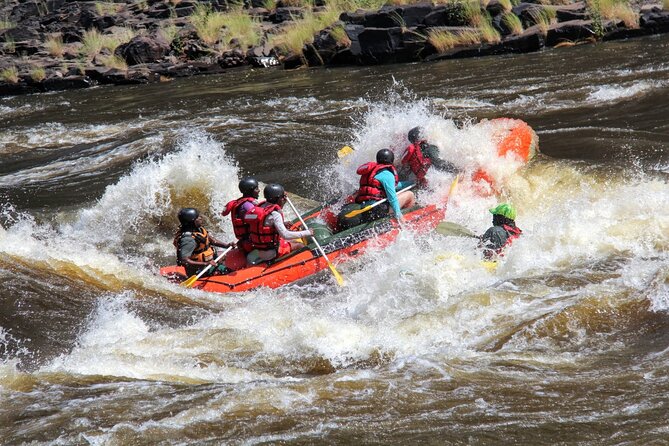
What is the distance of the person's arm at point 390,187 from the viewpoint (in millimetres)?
9501

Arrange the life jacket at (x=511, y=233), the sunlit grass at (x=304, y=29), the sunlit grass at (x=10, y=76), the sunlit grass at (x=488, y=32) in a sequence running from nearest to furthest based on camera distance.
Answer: the life jacket at (x=511, y=233)
the sunlit grass at (x=488, y=32)
the sunlit grass at (x=304, y=29)
the sunlit grass at (x=10, y=76)

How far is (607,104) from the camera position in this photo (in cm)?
1446

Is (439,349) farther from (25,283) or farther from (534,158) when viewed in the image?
(534,158)

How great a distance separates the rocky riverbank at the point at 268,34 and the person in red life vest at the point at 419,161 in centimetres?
1064

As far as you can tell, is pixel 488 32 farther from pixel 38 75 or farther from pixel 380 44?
pixel 38 75

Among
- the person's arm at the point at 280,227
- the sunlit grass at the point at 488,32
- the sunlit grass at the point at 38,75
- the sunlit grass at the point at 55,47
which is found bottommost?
the sunlit grass at the point at 38,75

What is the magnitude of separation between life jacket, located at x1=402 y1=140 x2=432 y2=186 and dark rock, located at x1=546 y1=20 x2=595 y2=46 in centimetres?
1108

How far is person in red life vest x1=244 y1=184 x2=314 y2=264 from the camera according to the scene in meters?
8.81

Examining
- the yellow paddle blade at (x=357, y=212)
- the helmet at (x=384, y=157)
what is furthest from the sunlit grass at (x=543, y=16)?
the yellow paddle blade at (x=357, y=212)

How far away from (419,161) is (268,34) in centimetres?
1754

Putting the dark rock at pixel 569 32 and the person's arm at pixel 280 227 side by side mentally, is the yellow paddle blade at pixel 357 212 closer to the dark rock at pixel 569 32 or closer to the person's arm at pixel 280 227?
the person's arm at pixel 280 227

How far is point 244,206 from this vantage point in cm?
897

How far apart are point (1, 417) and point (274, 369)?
1.94m

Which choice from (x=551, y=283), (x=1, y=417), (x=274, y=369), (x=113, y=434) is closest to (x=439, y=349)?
(x=274, y=369)
